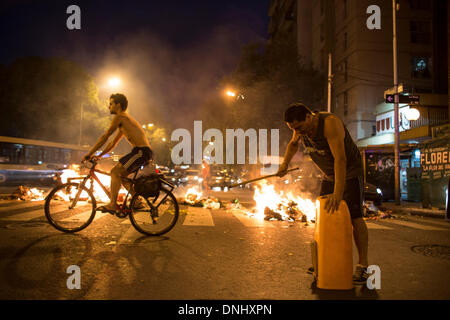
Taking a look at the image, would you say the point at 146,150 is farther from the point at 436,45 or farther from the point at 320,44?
the point at 320,44

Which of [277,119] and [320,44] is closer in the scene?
[277,119]

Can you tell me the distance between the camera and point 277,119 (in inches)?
1177

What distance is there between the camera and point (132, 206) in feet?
19.1

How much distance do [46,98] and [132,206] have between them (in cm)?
3578

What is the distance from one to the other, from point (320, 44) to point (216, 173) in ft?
62.0

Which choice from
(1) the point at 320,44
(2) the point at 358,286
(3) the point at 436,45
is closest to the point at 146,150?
(2) the point at 358,286

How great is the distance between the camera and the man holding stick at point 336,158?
3.61 m

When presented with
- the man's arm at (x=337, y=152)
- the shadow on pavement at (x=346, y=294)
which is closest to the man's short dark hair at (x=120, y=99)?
the man's arm at (x=337, y=152)

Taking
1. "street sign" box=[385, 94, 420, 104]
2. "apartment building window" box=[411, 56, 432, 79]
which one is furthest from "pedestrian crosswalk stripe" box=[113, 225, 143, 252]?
"apartment building window" box=[411, 56, 432, 79]

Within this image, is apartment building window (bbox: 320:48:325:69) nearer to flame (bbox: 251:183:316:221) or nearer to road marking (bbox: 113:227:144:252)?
flame (bbox: 251:183:316:221)

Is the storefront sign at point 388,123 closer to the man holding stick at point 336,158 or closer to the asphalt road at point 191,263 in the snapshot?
the asphalt road at point 191,263

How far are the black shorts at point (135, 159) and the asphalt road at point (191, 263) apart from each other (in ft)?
3.74

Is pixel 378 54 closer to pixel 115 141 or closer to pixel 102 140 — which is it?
pixel 115 141
